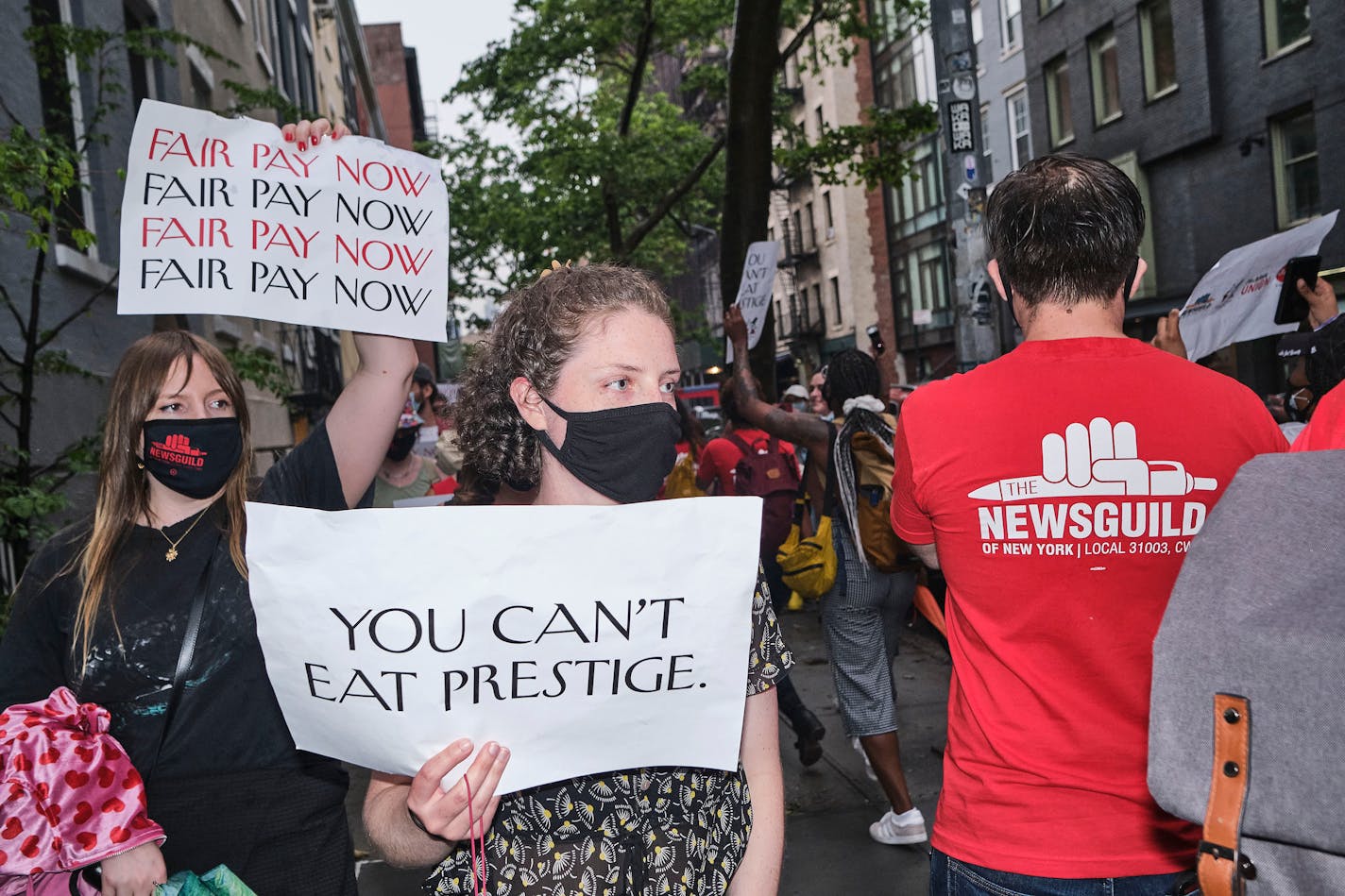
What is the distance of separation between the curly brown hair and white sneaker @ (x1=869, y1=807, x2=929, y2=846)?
3.34m

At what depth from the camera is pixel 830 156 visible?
14.0 m

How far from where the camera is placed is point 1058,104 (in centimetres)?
2412

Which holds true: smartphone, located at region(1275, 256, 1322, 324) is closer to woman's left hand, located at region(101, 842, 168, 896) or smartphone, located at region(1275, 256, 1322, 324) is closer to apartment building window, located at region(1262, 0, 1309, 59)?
woman's left hand, located at region(101, 842, 168, 896)

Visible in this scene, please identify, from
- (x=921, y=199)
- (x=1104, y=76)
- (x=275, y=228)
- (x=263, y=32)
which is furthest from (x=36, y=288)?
(x=921, y=199)

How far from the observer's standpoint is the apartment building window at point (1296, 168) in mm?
17047

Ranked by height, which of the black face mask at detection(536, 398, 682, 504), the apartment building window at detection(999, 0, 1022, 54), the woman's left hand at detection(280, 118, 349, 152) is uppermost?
the apartment building window at detection(999, 0, 1022, 54)

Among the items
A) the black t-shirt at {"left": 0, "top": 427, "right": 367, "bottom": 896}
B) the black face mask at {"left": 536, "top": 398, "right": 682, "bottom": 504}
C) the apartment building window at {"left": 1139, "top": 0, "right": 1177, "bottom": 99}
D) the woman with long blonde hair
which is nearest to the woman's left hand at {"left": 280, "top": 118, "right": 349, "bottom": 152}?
the woman with long blonde hair

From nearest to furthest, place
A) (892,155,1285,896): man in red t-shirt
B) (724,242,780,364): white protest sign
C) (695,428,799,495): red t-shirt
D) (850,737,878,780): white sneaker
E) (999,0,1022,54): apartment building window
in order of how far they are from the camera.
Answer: (892,155,1285,896): man in red t-shirt → (850,737,878,780): white sneaker → (724,242,780,364): white protest sign → (695,428,799,495): red t-shirt → (999,0,1022,54): apartment building window

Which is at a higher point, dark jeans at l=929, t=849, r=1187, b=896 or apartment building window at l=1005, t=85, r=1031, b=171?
apartment building window at l=1005, t=85, r=1031, b=171

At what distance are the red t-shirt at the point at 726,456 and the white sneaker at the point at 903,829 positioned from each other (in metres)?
3.04

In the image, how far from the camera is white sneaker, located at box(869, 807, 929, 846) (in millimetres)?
4715

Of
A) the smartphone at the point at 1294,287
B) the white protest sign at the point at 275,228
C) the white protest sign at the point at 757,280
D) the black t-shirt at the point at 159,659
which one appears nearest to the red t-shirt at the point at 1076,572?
the white protest sign at the point at 275,228

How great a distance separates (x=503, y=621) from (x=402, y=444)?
448 centimetres

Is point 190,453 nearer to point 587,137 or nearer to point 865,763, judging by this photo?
point 865,763
